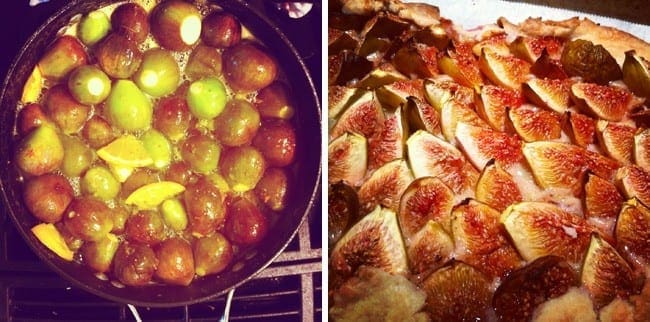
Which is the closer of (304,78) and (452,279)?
(452,279)

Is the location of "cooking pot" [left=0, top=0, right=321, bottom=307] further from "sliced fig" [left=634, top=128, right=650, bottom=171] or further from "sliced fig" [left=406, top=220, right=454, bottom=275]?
"sliced fig" [left=634, top=128, right=650, bottom=171]

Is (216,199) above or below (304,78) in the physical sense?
below

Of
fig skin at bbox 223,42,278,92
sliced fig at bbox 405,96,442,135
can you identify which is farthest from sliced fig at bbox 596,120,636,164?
fig skin at bbox 223,42,278,92

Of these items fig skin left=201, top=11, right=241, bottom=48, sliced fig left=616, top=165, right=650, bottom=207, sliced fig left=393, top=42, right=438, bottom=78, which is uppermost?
fig skin left=201, top=11, right=241, bottom=48

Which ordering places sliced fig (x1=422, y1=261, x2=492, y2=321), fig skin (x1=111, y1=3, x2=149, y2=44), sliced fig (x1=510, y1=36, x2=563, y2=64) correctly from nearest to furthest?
sliced fig (x1=422, y1=261, x2=492, y2=321)
fig skin (x1=111, y1=3, x2=149, y2=44)
sliced fig (x1=510, y1=36, x2=563, y2=64)

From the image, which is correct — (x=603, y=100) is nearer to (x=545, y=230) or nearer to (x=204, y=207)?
(x=545, y=230)

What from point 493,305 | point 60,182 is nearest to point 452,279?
point 493,305

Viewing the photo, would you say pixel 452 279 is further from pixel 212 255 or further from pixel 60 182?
pixel 60 182

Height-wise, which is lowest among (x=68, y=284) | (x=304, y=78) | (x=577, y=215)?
(x=68, y=284)
